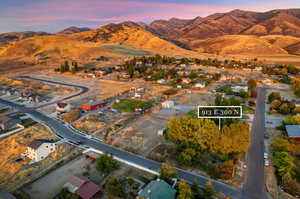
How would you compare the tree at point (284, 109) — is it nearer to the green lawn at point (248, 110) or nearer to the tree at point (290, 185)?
the green lawn at point (248, 110)

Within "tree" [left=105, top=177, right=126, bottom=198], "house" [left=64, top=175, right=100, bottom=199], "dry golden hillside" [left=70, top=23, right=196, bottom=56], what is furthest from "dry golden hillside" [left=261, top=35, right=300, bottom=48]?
"house" [left=64, top=175, right=100, bottom=199]

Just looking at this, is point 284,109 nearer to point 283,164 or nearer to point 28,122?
point 283,164

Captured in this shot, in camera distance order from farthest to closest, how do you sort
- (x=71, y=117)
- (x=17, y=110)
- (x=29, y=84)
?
(x=29, y=84), (x=17, y=110), (x=71, y=117)

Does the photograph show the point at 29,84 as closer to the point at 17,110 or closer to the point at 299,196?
the point at 17,110

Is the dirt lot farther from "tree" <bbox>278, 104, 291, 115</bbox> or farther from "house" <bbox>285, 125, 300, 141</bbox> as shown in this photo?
"tree" <bbox>278, 104, 291, 115</bbox>

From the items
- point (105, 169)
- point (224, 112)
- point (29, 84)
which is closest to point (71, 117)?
point (105, 169)
